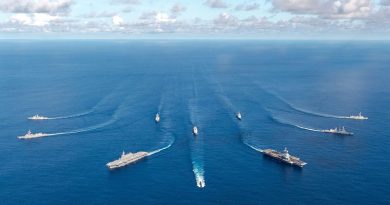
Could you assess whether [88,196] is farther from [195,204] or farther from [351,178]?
[351,178]

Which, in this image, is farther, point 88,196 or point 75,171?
point 75,171

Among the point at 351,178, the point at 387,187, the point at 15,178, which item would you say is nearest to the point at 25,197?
the point at 15,178

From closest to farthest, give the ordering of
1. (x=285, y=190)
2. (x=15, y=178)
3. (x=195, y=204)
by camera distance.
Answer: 1. (x=195, y=204)
2. (x=285, y=190)
3. (x=15, y=178)

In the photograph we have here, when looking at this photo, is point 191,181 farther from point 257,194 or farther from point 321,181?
point 321,181

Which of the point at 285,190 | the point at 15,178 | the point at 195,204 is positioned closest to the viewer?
the point at 195,204

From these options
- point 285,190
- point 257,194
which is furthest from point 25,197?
point 285,190

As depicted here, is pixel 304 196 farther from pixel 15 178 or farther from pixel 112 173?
pixel 15 178

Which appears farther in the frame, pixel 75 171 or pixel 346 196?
pixel 75 171

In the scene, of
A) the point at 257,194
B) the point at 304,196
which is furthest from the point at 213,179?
the point at 304,196
